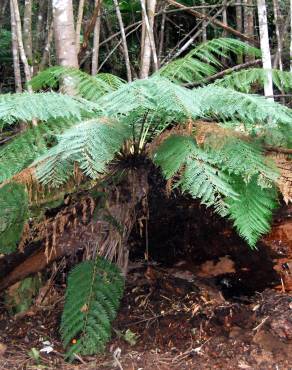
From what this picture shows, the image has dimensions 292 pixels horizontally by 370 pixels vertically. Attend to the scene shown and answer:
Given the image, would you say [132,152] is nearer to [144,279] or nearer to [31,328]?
[144,279]

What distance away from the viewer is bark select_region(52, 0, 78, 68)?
13.7ft

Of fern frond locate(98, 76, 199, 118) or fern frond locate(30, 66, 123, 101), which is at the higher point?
fern frond locate(30, 66, 123, 101)

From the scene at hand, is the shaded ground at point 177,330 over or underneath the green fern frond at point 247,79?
underneath

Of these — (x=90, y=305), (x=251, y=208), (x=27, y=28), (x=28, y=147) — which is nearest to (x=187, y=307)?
(x=90, y=305)

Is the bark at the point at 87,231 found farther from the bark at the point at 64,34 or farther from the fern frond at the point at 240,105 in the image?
the bark at the point at 64,34

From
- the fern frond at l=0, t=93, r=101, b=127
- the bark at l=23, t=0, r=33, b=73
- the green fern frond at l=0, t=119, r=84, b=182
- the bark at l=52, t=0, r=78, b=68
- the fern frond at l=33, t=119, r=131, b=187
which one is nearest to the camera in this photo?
the fern frond at l=33, t=119, r=131, b=187

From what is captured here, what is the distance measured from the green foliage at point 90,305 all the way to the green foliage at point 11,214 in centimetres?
44

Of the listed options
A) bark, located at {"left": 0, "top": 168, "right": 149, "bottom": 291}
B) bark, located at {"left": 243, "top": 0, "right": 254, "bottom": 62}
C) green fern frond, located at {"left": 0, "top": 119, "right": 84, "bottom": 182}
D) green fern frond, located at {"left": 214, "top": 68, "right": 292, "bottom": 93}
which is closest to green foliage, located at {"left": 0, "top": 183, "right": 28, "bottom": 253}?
green fern frond, located at {"left": 0, "top": 119, "right": 84, "bottom": 182}

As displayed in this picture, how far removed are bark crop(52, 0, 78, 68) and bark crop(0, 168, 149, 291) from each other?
1680mm

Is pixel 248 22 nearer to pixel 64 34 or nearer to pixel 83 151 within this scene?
pixel 64 34

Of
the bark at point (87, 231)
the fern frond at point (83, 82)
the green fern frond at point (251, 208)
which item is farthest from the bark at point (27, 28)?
the green fern frond at point (251, 208)

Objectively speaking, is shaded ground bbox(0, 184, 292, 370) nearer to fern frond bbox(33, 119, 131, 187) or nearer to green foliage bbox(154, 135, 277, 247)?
green foliage bbox(154, 135, 277, 247)

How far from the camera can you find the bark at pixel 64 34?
13.7ft

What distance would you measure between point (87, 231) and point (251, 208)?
120 cm
